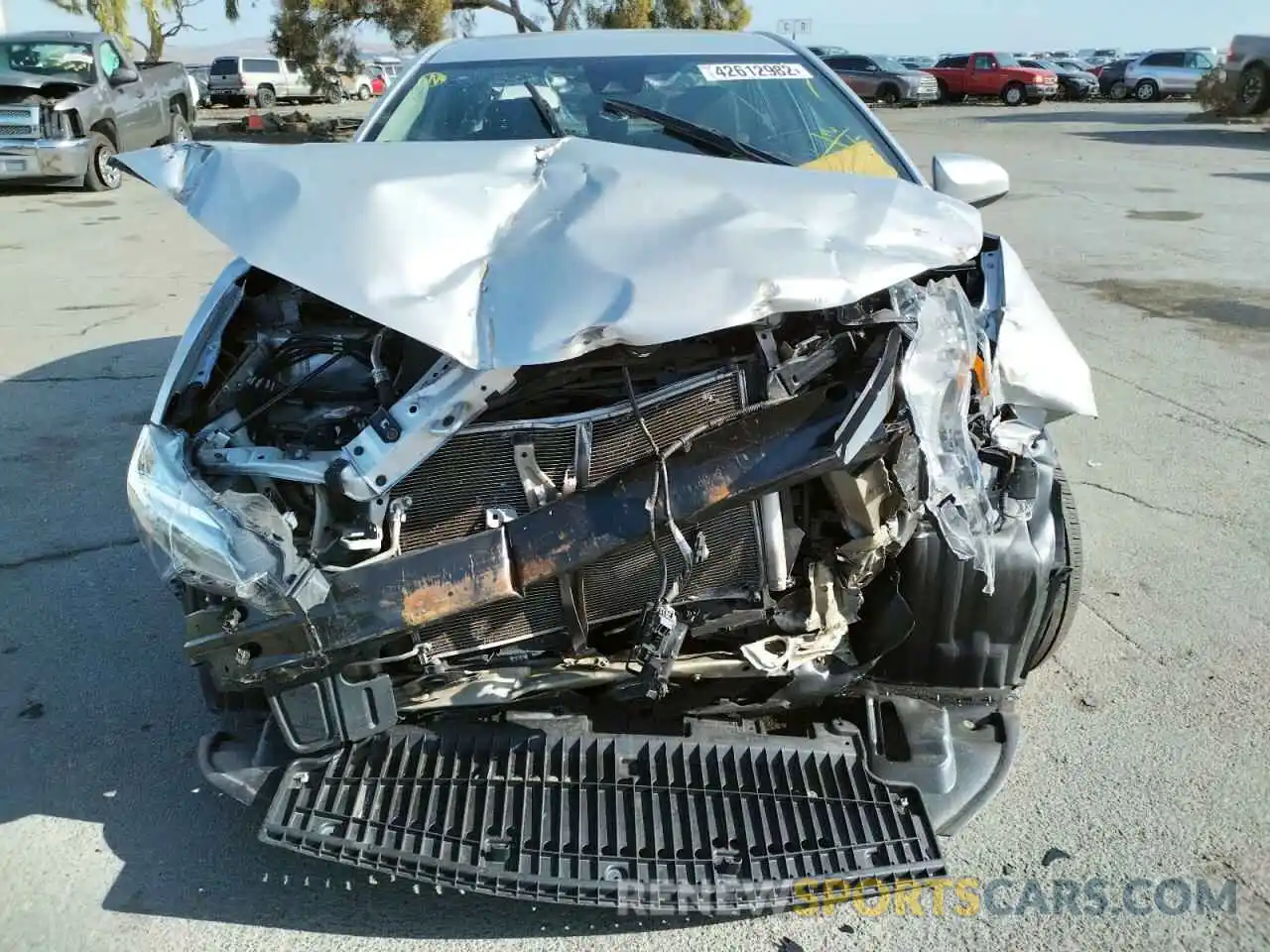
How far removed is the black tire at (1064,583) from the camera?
8.64ft

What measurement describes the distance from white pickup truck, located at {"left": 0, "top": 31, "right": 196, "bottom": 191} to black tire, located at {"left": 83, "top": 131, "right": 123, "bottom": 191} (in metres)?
0.01

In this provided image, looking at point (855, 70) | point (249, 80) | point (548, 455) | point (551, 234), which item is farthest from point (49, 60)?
point (855, 70)

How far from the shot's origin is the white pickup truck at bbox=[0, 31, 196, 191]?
11.4m

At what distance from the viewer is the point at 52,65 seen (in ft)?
39.3

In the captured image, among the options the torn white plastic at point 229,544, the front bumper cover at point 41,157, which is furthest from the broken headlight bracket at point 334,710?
the front bumper cover at point 41,157

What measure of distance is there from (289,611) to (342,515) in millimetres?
249

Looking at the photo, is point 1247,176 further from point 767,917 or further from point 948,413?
point 767,917

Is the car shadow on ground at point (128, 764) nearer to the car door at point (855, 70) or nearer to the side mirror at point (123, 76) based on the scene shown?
the side mirror at point (123, 76)

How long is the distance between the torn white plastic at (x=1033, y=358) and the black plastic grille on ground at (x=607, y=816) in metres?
1.07

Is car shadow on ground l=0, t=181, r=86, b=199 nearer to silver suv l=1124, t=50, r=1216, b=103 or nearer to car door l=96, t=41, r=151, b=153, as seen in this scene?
car door l=96, t=41, r=151, b=153

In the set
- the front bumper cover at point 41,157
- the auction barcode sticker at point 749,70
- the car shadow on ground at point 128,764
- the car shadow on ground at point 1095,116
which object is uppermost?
the auction barcode sticker at point 749,70

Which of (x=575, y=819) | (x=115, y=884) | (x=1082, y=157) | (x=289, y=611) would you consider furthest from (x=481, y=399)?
(x=1082, y=157)

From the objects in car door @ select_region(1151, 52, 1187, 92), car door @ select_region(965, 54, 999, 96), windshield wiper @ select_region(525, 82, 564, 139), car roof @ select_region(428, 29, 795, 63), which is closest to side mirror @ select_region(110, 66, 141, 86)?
car roof @ select_region(428, 29, 795, 63)

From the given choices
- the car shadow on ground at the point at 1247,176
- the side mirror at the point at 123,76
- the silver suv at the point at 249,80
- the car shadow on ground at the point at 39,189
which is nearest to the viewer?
the side mirror at the point at 123,76
